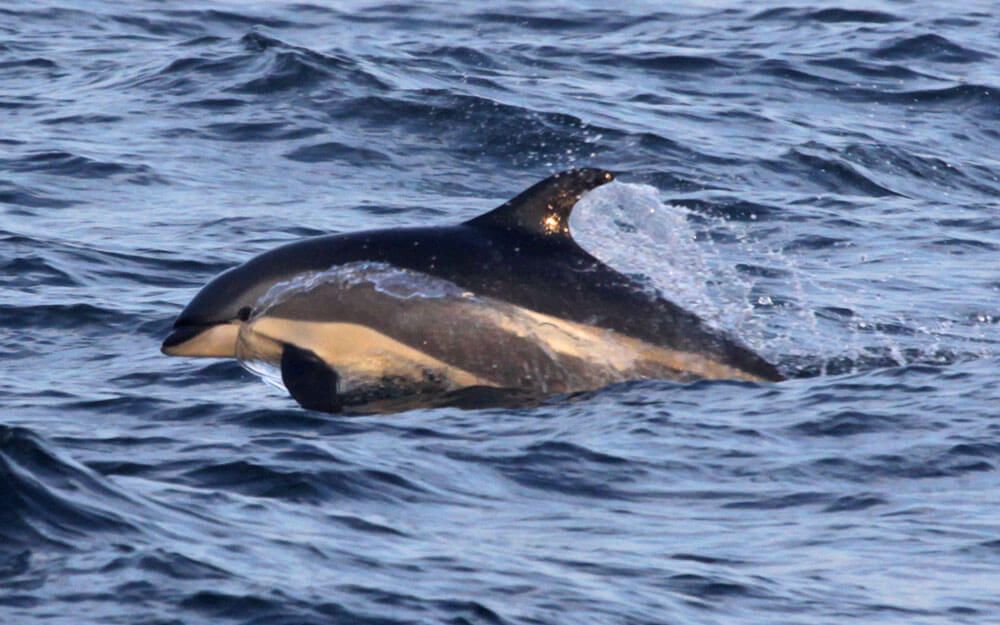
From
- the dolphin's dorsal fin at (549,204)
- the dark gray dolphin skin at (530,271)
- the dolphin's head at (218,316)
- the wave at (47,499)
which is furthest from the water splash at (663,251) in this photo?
the wave at (47,499)

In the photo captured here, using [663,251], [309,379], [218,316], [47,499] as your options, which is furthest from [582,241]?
[47,499]

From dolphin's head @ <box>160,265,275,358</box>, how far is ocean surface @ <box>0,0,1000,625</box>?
319 mm

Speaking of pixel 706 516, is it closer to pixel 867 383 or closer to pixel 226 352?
pixel 867 383

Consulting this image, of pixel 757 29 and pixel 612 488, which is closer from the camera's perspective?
pixel 612 488

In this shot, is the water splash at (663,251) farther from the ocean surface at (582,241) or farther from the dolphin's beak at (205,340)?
the dolphin's beak at (205,340)

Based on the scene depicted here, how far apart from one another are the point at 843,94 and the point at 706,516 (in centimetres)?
1515

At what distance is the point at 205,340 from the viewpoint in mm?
12188

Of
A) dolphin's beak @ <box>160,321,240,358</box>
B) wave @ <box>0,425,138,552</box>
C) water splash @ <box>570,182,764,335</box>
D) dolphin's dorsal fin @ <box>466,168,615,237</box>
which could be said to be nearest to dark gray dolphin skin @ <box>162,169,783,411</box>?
dolphin's dorsal fin @ <box>466,168,615,237</box>

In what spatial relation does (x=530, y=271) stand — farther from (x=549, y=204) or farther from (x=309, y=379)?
(x=309, y=379)

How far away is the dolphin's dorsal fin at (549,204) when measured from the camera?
11.3m

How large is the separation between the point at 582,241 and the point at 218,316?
404 cm

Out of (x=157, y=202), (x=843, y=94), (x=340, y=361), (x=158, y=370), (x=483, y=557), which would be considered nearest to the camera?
(x=483, y=557)

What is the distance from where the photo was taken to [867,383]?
12.1m

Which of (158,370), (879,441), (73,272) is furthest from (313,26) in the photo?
(879,441)
